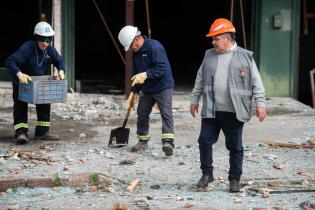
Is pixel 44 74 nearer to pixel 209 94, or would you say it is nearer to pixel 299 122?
pixel 209 94

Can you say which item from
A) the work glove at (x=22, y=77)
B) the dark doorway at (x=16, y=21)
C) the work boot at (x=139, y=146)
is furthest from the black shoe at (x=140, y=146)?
the dark doorway at (x=16, y=21)

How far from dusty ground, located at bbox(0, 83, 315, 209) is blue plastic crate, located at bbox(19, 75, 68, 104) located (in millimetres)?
640

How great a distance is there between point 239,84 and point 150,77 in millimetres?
1702

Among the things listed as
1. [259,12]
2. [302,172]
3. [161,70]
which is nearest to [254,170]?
[302,172]

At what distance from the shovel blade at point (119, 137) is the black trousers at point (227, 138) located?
2.05 metres

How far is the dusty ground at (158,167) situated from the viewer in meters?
7.05

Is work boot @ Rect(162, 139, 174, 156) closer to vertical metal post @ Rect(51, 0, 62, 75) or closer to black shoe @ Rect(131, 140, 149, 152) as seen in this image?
black shoe @ Rect(131, 140, 149, 152)

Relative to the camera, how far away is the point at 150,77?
27.7 ft

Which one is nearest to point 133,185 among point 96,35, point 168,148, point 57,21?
point 168,148

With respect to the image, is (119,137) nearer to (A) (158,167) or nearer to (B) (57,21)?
(A) (158,167)

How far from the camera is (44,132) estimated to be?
9.65m

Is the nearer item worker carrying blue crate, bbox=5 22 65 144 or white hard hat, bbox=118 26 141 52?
white hard hat, bbox=118 26 141 52

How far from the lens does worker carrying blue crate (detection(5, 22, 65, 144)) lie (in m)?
9.05

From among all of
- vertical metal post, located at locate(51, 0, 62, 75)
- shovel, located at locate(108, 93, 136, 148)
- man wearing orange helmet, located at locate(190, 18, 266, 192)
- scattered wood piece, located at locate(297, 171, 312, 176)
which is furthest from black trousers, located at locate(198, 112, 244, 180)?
vertical metal post, located at locate(51, 0, 62, 75)
